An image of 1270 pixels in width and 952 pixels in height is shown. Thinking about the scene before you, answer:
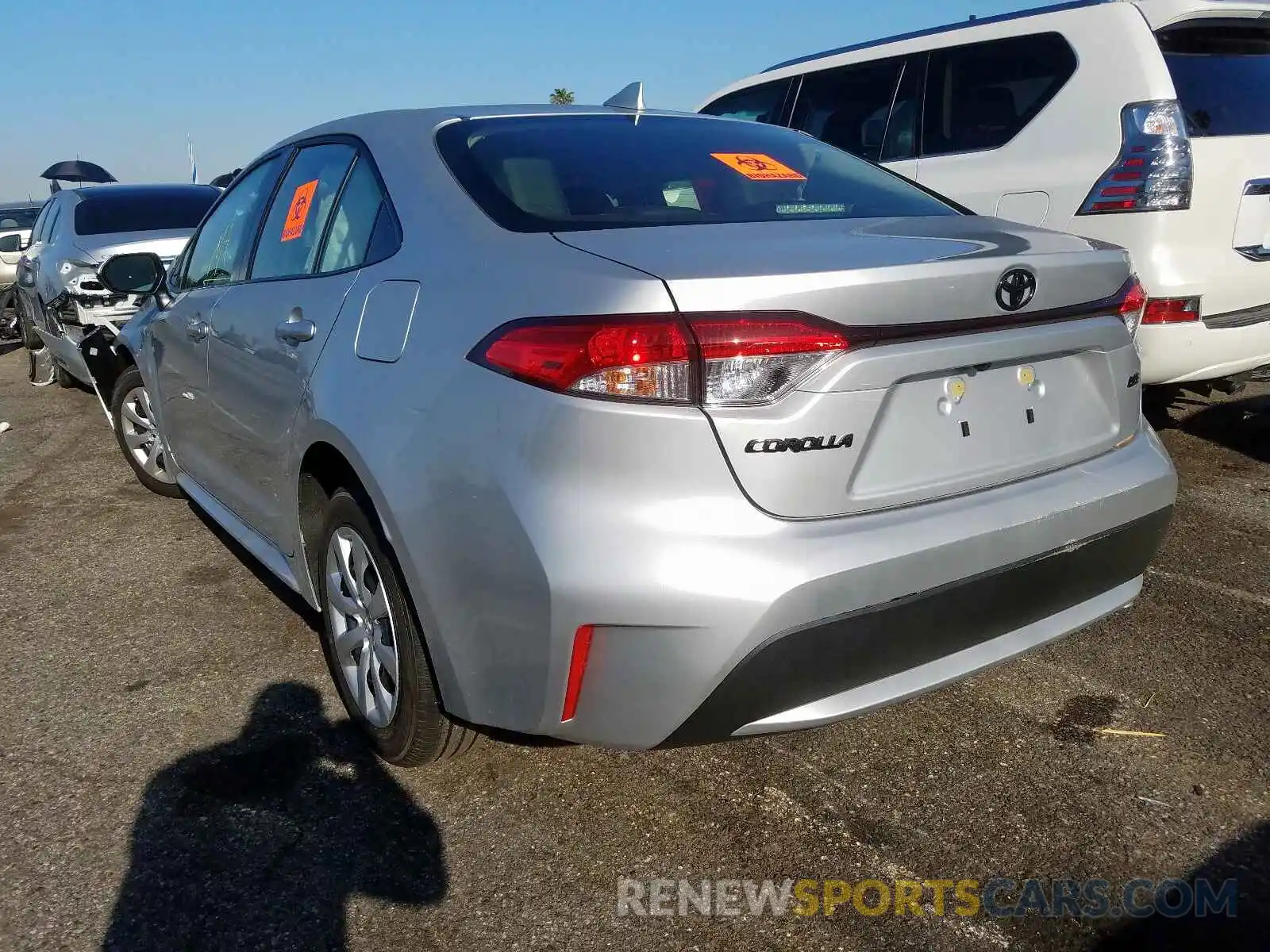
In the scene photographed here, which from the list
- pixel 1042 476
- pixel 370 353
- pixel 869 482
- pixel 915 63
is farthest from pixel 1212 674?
pixel 915 63

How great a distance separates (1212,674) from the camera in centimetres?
285

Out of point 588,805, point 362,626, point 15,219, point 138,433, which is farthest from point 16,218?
point 588,805

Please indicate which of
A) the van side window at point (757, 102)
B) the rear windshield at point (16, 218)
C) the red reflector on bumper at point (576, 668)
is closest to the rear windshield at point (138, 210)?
the van side window at point (757, 102)

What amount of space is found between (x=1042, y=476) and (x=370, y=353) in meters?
1.45

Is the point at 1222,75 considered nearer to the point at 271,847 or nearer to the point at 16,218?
the point at 271,847

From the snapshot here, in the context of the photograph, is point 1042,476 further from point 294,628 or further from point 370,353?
point 294,628

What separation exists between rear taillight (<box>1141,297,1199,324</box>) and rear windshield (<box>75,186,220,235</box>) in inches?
257

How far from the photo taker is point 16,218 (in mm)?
16203

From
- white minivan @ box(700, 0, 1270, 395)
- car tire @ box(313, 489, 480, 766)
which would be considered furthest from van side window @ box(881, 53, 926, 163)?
car tire @ box(313, 489, 480, 766)

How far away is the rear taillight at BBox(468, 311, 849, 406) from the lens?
175 cm

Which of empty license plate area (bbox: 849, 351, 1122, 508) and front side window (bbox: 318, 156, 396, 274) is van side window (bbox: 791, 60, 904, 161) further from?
empty license plate area (bbox: 849, 351, 1122, 508)

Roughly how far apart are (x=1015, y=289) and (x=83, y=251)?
7.07 m

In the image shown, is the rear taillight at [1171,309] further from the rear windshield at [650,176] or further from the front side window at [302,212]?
the front side window at [302,212]

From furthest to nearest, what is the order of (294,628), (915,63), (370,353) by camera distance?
(915,63) → (294,628) → (370,353)
